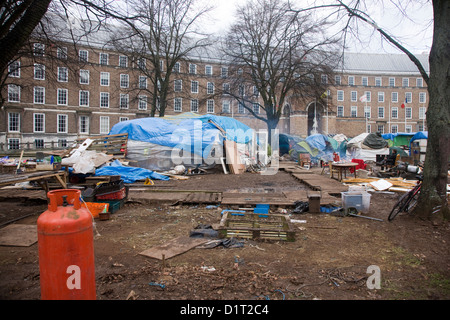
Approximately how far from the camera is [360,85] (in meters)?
66.1

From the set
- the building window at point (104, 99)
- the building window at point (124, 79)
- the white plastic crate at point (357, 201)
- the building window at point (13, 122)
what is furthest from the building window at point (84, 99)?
the white plastic crate at point (357, 201)

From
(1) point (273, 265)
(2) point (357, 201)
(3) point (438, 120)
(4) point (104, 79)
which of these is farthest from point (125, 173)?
(4) point (104, 79)

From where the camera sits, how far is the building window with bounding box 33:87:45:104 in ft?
135

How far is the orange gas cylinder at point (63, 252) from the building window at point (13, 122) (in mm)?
46240

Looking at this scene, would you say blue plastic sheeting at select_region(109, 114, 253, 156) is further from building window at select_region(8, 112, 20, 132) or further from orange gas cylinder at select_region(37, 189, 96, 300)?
building window at select_region(8, 112, 20, 132)

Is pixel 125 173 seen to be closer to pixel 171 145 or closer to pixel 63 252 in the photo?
pixel 171 145

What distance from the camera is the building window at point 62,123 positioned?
4275cm

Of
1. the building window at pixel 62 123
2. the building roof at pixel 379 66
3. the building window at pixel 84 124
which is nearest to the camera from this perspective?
the building window at pixel 62 123

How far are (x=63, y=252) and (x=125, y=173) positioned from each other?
10.5m

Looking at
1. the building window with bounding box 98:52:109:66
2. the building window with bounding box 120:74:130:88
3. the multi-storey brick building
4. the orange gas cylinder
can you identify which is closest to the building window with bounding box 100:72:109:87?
the multi-storey brick building

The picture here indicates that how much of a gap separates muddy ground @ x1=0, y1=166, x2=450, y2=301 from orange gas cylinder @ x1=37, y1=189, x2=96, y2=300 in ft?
2.35

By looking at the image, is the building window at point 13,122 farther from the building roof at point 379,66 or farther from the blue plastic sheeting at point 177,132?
the building roof at point 379,66
